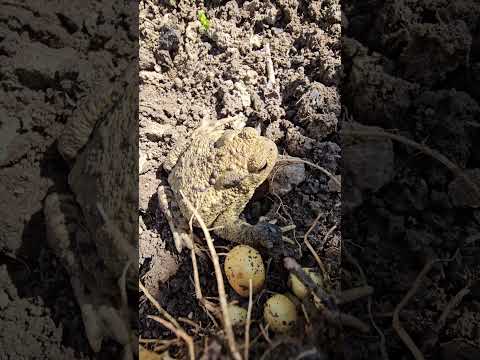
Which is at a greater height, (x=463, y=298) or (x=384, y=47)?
(x=384, y=47)

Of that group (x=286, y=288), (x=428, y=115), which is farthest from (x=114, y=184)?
(x=428, y=115)

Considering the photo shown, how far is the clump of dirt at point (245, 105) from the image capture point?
1004 millimetres

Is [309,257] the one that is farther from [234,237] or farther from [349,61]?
[349,61]

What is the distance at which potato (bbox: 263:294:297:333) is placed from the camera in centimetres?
87

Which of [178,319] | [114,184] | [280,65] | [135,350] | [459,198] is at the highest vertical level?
[280,65]

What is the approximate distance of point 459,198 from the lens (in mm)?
1039

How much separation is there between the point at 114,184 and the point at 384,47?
1042 millimetres

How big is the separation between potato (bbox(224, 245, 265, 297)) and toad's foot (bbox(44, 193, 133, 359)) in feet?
1.12

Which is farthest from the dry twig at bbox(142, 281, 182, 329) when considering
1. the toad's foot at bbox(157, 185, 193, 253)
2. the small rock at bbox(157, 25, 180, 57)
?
the small rock at bbox(157, 25, 180, 57)

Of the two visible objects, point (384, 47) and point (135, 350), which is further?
point (384, 47)

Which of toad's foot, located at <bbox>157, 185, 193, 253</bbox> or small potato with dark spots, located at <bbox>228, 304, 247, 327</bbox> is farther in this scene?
toad's foot, located at <bbox>157, 185, 193, 253</bbox>

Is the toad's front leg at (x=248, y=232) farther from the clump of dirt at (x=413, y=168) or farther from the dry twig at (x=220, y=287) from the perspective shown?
the clump of dirt at (x=413, y=168)

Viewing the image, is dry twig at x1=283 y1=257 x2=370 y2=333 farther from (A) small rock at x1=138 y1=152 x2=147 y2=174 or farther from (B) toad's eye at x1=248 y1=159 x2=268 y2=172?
(A) small rock at x1=138 y1=152 x2=147 y2=174

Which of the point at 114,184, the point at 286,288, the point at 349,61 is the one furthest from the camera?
the point at 349,61
